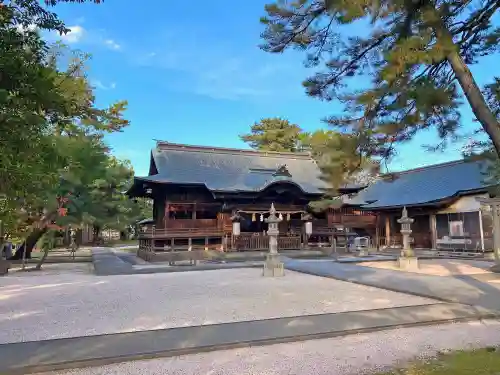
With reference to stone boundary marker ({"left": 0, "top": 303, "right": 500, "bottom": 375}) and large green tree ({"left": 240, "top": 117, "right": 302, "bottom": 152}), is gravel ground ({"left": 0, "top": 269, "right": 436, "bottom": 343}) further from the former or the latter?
large green tree ({"left": 240, "top": 117, "right": 302, "bottom": 152})

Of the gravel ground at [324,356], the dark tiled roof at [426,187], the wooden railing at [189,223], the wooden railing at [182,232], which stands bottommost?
the gravel ground at [324,356]

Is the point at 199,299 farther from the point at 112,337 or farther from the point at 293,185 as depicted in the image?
the point at 293,185

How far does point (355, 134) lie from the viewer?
17.8 ft

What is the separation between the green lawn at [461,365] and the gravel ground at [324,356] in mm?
187

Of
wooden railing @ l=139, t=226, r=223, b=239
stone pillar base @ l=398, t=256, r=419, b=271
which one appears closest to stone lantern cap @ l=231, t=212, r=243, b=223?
wooden railing @ l=139, t=226, r=223, b=239

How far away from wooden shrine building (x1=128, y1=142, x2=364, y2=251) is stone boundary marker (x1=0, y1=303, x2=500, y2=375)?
41.1ft

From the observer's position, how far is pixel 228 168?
2367 centimetres

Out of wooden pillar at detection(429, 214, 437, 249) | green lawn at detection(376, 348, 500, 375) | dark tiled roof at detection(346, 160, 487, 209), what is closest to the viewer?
green lawn at detection(376, 348, 500, 375)

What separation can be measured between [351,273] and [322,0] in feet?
28.7

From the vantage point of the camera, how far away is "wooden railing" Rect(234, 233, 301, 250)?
65.9 ft

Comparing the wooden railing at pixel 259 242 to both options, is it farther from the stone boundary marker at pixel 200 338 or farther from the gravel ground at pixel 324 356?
the gravel ground at pixel 324 356

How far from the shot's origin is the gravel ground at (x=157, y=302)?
18.9 ft

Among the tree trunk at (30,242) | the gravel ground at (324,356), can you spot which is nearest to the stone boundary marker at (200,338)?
the gravel ground at (324,356)

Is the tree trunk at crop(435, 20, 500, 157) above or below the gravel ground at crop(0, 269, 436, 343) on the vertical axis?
above
